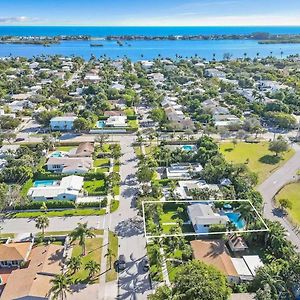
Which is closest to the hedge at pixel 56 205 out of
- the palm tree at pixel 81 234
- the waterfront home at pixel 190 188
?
the palm tree at pixel 81 234

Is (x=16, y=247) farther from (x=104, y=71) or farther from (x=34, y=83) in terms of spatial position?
(x=104, y=71)

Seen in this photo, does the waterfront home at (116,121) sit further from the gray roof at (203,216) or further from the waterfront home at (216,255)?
the waterfront home at (216,255)

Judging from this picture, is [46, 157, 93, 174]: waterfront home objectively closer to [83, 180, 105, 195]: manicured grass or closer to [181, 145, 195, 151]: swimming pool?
[83, 180, 105, 195]: manicured grass

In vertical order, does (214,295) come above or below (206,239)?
below

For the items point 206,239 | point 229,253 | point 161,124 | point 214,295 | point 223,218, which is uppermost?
point 161,124

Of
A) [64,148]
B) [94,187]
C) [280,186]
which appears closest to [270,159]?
[280,186]

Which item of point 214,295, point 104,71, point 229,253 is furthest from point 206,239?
point 104,71
